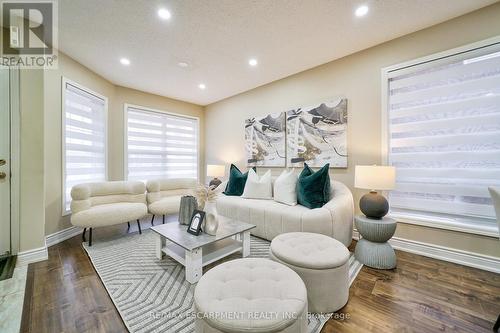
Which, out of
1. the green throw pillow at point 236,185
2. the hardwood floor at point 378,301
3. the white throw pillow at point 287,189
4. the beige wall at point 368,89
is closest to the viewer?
the hardwood floor at point 378,301

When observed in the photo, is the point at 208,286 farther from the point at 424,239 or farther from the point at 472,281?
the point at 424,239

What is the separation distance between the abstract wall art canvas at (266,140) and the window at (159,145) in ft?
5.56

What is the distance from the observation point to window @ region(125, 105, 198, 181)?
13.5ft

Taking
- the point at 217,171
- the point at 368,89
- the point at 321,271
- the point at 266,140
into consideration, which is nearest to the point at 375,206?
the point at 321,271

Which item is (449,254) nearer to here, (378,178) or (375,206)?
(375,206)

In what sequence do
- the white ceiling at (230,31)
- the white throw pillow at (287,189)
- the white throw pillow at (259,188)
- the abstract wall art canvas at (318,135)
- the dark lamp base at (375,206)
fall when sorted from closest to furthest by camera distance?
the white ceiling at (230,31)
the dark lamp base at (375,206)
the white throw pillow at (287,189)
the abstract wall art canvas at (318,135)
the white throw pillow at (259,188)

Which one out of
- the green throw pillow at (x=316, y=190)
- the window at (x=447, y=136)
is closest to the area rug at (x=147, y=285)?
the green throw pillow at (x=316, y=190)

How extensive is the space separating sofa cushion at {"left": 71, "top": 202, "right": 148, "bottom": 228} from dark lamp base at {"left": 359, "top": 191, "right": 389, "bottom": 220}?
2.98m

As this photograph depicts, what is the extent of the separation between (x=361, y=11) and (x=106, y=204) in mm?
4053

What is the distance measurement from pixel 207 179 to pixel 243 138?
1.60 metres

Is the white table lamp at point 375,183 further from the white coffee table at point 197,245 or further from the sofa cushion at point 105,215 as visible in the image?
the sofa cushion at point 105,215

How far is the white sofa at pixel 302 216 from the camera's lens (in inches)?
86.6

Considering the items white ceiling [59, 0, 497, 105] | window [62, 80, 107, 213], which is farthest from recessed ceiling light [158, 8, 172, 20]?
window [62, 80, 107, 213]

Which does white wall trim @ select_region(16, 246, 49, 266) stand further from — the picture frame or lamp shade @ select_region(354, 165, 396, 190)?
lamp shade @ select_region(354, 165, 396, 190)
